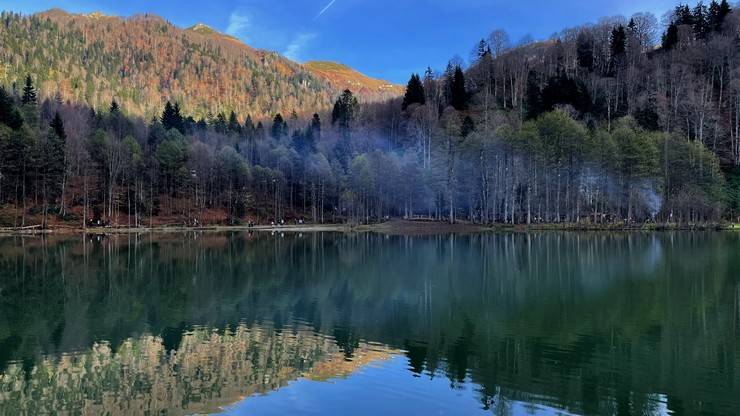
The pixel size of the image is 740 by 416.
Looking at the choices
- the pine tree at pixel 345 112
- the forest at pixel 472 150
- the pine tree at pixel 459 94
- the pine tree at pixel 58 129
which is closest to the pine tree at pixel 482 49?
the forest at pixel 472 150

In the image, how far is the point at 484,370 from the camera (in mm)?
13766

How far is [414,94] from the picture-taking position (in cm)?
12469

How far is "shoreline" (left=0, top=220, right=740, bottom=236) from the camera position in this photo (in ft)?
247

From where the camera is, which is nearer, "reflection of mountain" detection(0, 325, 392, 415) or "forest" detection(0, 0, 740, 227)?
"reflection of mountain" detection(0, 325, 392, 415)

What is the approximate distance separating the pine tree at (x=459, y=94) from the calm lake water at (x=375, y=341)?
90.3 m

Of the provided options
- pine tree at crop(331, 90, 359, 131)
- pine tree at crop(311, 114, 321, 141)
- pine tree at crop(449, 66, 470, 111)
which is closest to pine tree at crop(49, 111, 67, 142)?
pine tree at crop(311, 114, 321, 141)

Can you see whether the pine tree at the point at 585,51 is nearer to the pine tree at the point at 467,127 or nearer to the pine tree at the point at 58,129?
the pine tree at the point at 467,127

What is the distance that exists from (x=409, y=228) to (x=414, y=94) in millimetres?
50990

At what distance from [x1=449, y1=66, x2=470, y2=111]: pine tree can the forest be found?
33cm

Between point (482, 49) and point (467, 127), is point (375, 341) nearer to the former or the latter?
point (467, 127)

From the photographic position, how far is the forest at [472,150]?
80.6 m

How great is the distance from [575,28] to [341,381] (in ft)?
454

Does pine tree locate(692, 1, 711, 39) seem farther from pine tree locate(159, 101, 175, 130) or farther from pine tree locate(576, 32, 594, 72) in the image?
pine tree locate(159, 101, 175, 130)

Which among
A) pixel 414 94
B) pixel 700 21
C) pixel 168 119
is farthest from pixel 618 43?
pixel 168 119
